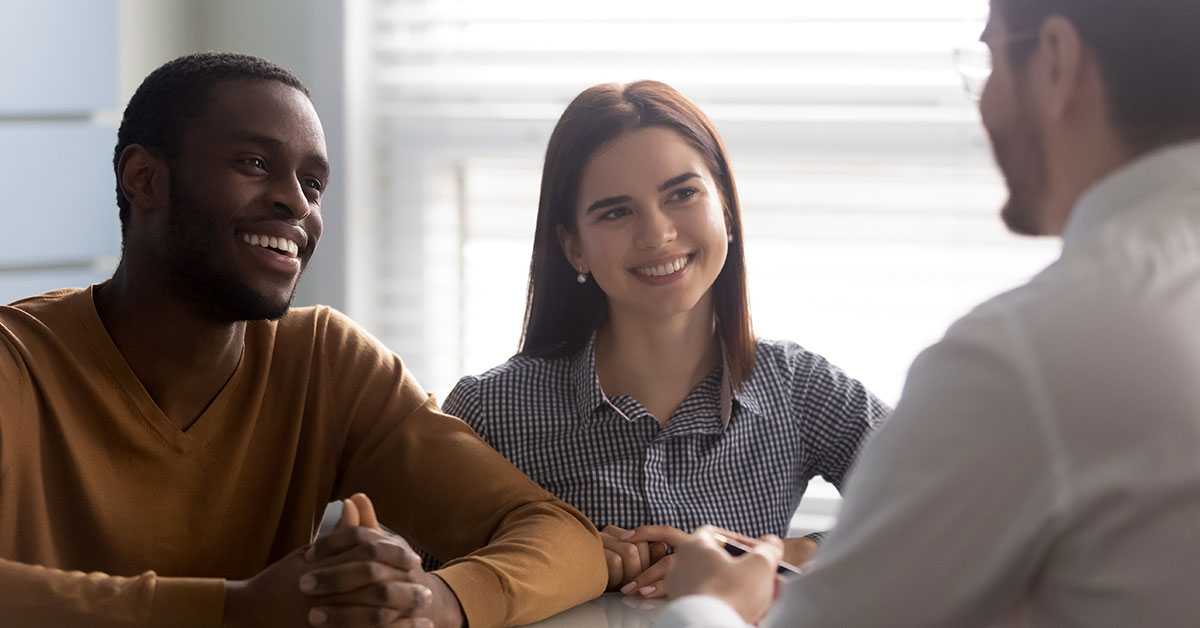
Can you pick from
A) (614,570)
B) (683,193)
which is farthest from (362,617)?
(683,193)

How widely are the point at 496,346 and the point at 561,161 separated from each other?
83 cm

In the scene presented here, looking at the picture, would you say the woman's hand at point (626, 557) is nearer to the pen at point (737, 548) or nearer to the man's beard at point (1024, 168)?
the pen at point (737, 548)

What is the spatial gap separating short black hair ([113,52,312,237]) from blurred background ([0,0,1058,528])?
82 cm

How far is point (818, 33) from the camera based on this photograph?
2373 mm

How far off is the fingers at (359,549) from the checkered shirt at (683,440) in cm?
48

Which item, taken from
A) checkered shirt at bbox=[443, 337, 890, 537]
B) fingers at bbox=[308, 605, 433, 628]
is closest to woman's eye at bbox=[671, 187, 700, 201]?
checkered shirt at bbox=[443, 337, 890, 537]

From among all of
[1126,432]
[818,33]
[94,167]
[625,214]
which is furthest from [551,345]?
[1126,432]

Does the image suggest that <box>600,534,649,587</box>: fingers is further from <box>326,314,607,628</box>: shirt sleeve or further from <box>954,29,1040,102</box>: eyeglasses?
<box>954,29,1040,102</box>: eyeglasses

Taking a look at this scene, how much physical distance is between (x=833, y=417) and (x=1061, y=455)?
3.63 ft

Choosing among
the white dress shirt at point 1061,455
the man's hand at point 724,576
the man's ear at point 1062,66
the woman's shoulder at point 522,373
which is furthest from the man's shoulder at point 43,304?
the man's ear at point 1062,66

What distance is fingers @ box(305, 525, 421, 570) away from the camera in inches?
52.1

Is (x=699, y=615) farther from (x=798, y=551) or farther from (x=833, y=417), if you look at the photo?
(x=833, y=417)

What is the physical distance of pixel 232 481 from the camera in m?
1.59

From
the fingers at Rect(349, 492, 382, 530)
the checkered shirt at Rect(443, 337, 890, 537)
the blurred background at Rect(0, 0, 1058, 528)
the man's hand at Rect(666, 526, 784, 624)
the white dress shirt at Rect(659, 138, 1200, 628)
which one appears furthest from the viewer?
the blurred background at Rect(0, 0, 1058, 528)
